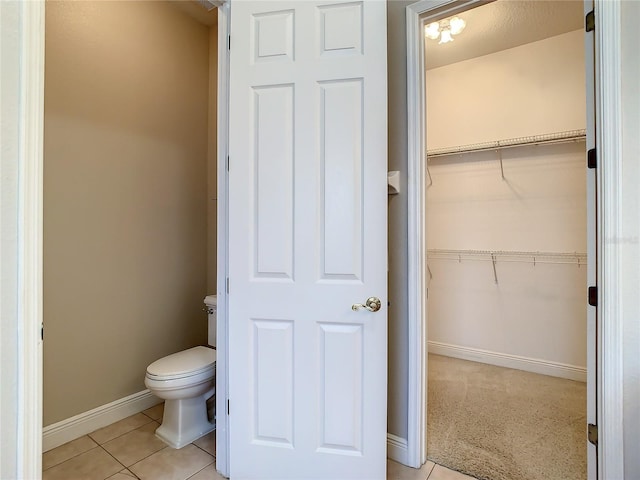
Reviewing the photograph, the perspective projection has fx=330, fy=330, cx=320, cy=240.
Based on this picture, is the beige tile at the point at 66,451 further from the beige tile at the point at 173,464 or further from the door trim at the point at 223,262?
the door trim at the point at 223,262

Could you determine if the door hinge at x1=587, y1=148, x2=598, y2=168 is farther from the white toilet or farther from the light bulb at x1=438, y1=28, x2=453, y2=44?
the white toilet

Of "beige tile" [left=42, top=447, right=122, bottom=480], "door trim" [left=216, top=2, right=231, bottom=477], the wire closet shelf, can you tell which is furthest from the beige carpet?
"beige tile" [left=42, top=447, right=122, bottom=480]

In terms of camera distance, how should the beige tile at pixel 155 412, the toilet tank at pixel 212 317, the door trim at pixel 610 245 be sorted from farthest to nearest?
the toilet tank at pixel 212 317 → the beige tile at pixel 155 412 → the door trim at pixel 610 245

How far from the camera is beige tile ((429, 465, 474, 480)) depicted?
1667 millimetres

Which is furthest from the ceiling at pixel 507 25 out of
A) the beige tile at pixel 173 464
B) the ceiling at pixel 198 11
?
the beige tile at pixel 173 464

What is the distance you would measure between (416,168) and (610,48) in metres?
0.85

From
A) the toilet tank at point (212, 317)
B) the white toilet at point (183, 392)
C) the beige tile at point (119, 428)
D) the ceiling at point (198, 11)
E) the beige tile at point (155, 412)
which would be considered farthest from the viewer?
the ceiling at point (198, 11)

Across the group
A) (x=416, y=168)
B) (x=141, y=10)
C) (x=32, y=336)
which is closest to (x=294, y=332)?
(x=32, y=336)

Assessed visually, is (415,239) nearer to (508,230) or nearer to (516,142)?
(508,230)

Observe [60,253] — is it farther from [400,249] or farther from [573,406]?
[573,406]

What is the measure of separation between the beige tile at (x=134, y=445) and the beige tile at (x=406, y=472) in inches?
51.4

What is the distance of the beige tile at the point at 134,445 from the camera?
1841mm

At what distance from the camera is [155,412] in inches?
92.2

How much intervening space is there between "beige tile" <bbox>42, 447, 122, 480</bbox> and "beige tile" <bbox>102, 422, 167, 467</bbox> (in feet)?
0.14
